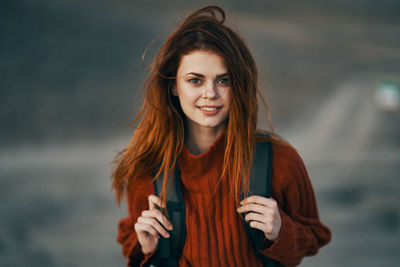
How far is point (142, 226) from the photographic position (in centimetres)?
86

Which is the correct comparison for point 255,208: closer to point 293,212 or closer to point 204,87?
point 293,212

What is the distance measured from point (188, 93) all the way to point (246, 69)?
142 mm

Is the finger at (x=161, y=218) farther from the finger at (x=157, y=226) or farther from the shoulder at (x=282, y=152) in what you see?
the shoulder at (x=282, y=152)

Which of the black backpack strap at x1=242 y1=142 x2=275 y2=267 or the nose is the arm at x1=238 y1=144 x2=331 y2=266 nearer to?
the black backpack strap at x1=242 y1=142 x2=275 y2=267

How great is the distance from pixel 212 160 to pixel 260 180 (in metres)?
0.13

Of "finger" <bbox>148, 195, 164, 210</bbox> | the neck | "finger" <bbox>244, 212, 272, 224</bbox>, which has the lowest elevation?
"finger" <bbox>244, 212, 272, 224</bbox>

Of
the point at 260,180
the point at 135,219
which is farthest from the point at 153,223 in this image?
the point at 260,180

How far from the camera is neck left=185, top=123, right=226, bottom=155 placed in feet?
3.01

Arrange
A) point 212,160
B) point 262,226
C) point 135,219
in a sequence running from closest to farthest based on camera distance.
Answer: point 262,226 → point 212,160 → point 135,219

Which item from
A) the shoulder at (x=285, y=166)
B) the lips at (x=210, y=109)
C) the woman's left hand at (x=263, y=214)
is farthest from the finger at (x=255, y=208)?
the lips at (x=210, y=109)

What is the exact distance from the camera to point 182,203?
861 mm

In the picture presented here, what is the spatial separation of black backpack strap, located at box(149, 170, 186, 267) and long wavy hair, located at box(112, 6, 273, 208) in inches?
0.7

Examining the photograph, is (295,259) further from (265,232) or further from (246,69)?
(246,69)

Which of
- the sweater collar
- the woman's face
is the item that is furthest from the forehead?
the sweater collar
